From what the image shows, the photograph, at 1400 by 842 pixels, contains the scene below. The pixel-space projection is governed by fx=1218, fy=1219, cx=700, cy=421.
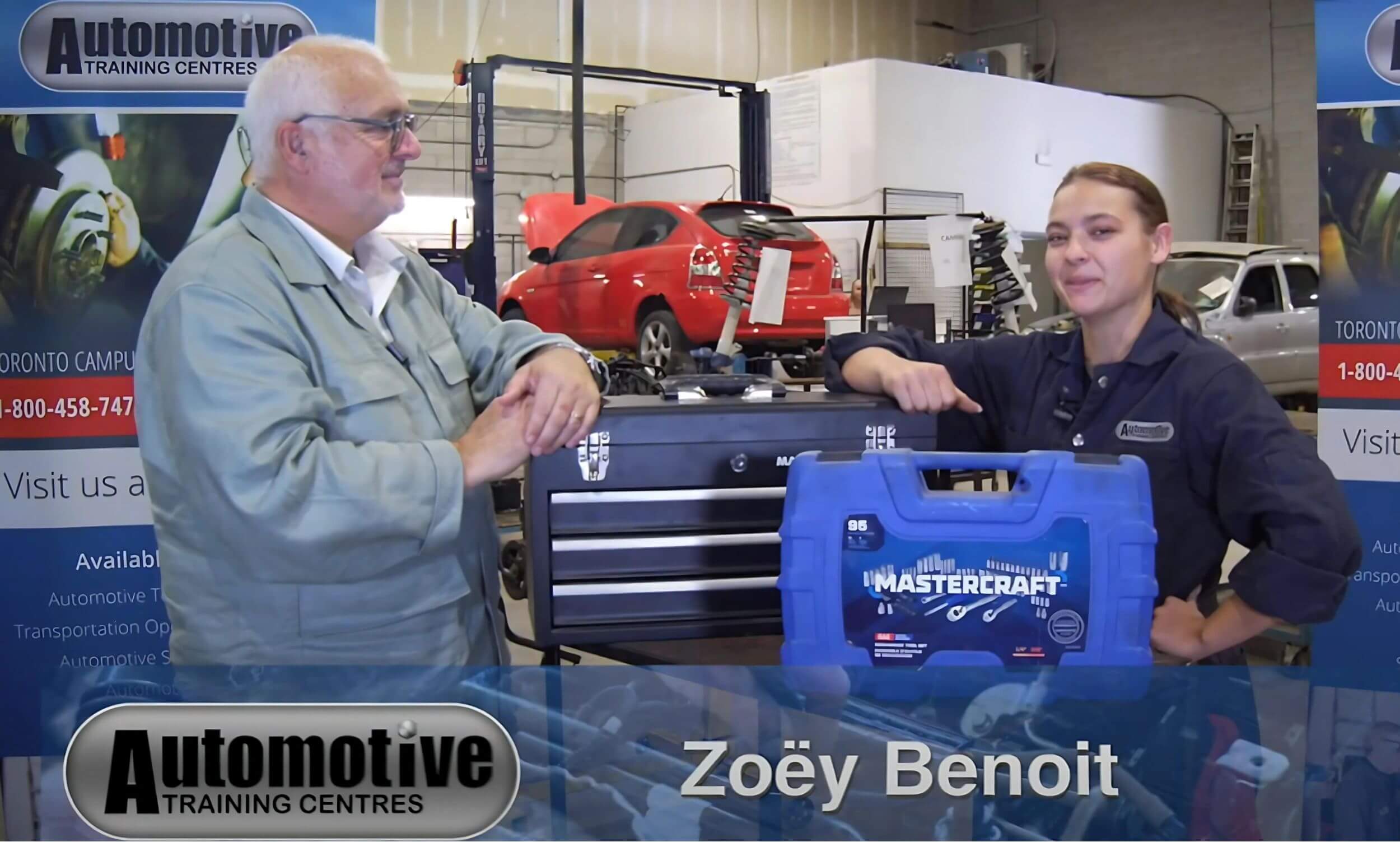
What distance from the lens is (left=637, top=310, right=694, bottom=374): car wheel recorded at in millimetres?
7918

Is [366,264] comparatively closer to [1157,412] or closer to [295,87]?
[295,87]

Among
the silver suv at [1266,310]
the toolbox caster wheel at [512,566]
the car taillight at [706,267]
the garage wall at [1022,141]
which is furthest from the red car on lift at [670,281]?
the toolbox caster wheel at [512,566]

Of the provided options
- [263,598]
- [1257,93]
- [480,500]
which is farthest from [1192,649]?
[1257,93]

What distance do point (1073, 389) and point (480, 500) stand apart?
30.7 inches

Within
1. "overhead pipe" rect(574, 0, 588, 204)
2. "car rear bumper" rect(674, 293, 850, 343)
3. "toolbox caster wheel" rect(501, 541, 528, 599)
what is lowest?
"toolbox caster wheel" rect(501, 541, 528, 599)

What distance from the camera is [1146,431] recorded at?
1.47 meters

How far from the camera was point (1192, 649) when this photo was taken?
4.26 ft

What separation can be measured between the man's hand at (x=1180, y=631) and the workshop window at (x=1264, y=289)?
27.2 ft

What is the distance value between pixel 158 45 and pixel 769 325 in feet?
18.3

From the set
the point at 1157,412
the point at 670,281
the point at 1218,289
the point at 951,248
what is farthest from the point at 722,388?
the point at 1218,289

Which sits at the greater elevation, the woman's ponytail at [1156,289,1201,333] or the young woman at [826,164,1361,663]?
the woman's ponytail at [1156,289,1201,333]

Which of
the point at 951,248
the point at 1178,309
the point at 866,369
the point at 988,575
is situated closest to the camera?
the point at 988,575

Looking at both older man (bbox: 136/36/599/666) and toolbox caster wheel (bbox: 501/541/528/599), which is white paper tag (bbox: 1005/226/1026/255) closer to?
toolbox caster wheel (bbox: 501/541/528/599)
